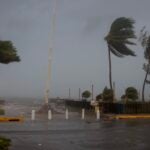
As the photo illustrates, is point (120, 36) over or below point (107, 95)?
over

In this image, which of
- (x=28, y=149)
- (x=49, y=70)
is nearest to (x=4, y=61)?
(x=49, y=70)

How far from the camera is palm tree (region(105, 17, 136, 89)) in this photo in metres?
58.2

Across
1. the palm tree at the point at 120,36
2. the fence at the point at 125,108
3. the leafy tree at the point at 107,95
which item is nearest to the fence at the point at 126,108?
the fence at the point at 125,108

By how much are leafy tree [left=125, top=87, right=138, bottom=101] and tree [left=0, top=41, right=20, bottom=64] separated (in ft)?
59.7

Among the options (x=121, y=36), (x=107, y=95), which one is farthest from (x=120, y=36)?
(x=107, y=95)

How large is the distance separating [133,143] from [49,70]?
3107 cm

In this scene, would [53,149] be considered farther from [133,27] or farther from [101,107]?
[133,27]

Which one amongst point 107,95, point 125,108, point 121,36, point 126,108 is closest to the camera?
point 125,108

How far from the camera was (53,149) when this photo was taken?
51.9 ft

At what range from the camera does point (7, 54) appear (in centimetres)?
3272

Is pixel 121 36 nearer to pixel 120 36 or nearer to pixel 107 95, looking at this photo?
pixel 120 36

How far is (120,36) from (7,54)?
28705 millimetres

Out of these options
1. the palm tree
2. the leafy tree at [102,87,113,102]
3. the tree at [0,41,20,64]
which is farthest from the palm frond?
the tree at [0,41,20,64]

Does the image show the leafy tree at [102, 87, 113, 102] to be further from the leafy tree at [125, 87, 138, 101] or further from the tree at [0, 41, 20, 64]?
the tree at [0, 41, 20, 64]
